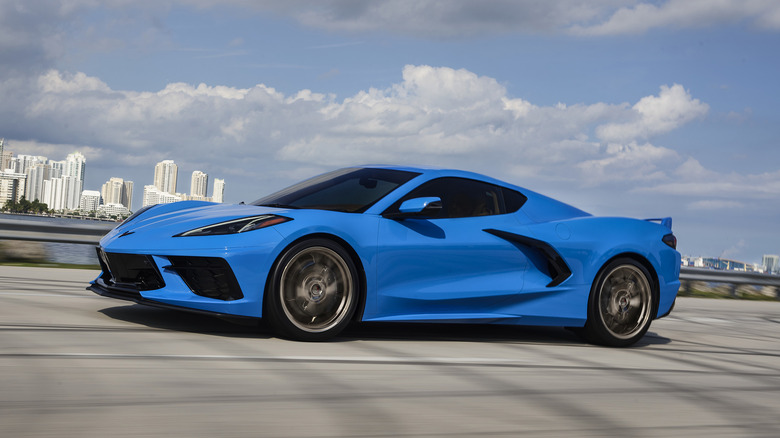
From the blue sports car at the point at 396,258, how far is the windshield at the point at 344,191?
2 cm

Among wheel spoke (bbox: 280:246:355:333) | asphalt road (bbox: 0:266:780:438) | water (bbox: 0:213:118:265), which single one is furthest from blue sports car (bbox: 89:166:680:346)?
water (bbox: 0:213:118:265)

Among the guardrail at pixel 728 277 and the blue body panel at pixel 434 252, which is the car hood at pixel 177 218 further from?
the guardrail at pixel 728 277

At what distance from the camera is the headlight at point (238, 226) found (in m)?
4.86

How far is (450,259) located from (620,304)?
1.69 m

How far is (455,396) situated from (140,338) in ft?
6.79

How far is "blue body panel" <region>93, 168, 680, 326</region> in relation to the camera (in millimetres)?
4777

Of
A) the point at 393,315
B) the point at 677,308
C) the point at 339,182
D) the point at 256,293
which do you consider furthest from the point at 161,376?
the point at 677,308

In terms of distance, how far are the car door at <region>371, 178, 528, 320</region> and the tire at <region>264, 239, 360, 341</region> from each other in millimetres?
241

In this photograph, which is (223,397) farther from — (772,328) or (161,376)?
(772,328)

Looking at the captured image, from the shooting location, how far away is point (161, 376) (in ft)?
12.0

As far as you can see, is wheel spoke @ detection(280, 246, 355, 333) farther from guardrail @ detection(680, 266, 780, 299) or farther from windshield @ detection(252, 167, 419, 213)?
guardrail @ detection(680, 266, 780, 299)

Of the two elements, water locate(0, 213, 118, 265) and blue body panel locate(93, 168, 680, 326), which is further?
water locate(0, 213, 118, 265)

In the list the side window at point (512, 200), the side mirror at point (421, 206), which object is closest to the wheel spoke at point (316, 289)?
the side mirror at point (421, 206)

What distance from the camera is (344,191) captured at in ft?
18.5
